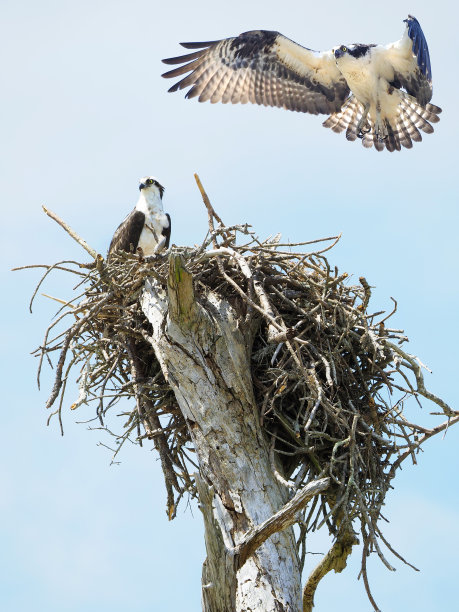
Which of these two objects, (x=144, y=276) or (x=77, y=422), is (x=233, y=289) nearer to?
(x=144, y=276)

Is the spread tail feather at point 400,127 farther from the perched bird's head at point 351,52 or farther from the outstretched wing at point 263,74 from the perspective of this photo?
the perched bird's head at point 351,52

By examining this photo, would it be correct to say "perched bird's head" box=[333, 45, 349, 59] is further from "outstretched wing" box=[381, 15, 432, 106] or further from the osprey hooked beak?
"outstretched wing" box=[381, 15, 432, 106]

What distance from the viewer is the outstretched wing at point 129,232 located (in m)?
7.20

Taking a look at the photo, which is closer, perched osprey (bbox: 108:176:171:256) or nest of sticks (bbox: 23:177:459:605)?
nest of sticks (bbox: 23:177:459:605)

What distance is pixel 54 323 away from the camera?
5293 mm

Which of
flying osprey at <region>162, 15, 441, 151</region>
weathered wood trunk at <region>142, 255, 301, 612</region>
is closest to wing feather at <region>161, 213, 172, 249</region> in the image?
flying osprey at <region>162, 15, 441, 151</region>

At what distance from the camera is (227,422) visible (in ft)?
16.7

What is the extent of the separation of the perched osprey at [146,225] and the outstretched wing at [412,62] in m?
2.83

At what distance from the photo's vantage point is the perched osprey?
7.22m

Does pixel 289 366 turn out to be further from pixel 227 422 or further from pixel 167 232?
pixel 167 232

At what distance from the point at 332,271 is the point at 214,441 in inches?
53.2

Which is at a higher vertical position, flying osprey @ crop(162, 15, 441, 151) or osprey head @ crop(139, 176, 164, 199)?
flying osprey @ crop(162, 15, 441, 151)

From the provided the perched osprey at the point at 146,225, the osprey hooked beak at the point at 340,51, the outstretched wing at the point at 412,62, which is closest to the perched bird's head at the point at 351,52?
the osprey hooked beak at the point at 340,51

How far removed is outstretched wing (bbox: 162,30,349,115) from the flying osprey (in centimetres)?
1
